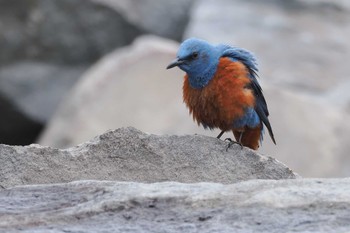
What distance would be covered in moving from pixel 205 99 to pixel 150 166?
115 cm

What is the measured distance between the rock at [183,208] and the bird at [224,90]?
159cm

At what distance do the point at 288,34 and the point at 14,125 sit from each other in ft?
9.68

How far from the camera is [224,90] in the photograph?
5.39m

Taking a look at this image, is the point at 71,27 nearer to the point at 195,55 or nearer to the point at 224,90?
the point at 195,55

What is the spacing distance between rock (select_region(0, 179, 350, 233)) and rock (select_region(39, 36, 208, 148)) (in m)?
4.58

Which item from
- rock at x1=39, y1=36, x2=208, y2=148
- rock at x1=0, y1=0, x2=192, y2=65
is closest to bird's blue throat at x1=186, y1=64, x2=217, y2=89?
rock at x1=39, y1=36, x2=208, y2=148

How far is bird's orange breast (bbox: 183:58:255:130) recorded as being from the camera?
5.35 m

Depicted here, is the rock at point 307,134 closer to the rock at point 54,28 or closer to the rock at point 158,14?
the rock at point 158,14

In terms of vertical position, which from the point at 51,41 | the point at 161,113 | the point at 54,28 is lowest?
the point at 161,113

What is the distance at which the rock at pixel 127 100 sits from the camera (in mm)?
8594

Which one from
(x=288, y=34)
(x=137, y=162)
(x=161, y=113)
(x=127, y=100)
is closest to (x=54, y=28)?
(x=127, y=100)

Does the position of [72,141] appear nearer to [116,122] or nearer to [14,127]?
[116,122]

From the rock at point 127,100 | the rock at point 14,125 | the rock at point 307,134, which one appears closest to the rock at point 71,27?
the rock at point 14,125

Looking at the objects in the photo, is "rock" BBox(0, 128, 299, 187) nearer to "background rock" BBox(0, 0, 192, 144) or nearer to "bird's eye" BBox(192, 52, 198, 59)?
"bird's eye" BBox(192, 52, 198, 59)
